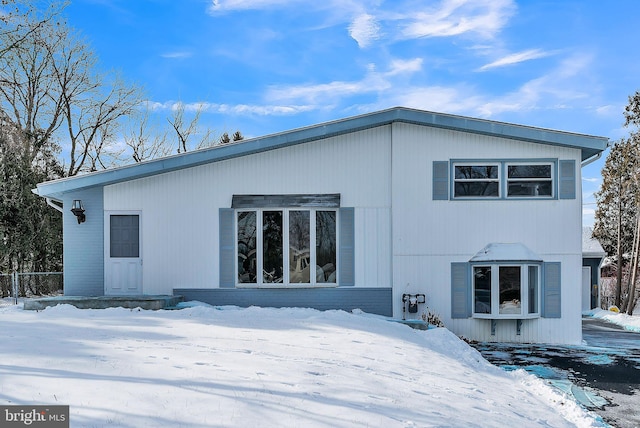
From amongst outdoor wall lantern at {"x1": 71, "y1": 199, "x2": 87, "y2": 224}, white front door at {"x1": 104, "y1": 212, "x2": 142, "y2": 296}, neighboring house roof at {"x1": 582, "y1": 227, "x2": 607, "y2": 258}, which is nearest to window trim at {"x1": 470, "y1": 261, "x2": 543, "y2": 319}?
white front door at {"x1": 104, "y1": 212, "x2": 142, "y2": 296}

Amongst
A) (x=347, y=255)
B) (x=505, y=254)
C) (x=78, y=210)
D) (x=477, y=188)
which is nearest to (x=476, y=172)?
(x=477, y=188)

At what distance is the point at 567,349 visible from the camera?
9805 millimetres

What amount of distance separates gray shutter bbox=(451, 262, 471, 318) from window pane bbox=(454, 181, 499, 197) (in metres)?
1.38

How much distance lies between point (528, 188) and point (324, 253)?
418cm

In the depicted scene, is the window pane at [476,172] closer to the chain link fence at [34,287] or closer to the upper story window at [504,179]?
the upper story window at [504,179]

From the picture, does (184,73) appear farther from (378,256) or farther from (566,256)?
(566,256)

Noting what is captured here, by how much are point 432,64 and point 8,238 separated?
1354cm

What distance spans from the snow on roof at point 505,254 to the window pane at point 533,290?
0.27 metres

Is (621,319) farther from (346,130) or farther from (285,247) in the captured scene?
(285,247)

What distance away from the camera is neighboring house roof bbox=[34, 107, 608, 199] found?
10.1m

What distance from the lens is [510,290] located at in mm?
10180

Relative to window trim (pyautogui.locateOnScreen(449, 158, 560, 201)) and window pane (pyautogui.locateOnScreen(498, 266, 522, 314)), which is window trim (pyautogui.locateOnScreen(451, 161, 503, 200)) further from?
window pane (pyautogui.locateOnScreen(498, 266, 522, 314))

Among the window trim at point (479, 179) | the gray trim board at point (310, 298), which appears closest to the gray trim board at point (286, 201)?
the gray trim board at point (310, 298)

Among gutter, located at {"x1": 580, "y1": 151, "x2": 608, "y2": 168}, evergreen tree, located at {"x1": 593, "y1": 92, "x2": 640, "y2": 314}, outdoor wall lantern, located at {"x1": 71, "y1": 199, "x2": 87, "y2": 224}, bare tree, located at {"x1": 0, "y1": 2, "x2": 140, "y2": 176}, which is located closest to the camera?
outdoor wall lantern, located at {"x1": 71, "y1": 199, "x2": 87, "y2": 224}
